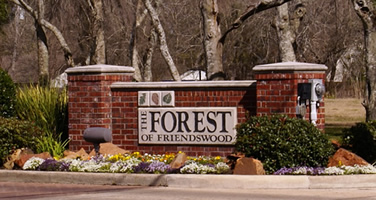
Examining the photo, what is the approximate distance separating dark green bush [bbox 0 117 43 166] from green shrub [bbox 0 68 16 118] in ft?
4.84

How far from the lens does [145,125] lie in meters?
15.9

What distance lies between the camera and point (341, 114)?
37.4m

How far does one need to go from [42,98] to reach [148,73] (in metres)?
15.8

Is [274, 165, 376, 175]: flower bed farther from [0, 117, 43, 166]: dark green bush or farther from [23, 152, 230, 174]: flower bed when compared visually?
[0, 117, 43, 166]: dark green bush

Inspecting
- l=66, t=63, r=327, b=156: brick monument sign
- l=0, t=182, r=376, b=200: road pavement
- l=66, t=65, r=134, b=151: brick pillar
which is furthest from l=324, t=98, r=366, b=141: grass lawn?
l=0, t=182, r=376, b=200: road pavement

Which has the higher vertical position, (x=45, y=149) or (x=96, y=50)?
(x=96, y=50)

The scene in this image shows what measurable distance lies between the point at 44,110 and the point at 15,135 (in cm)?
220

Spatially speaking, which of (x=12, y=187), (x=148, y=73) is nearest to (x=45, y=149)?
(x=12, y=187)

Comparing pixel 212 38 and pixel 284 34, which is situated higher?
pixel 284 34

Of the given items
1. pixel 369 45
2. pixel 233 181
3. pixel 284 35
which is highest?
pixel 284 35

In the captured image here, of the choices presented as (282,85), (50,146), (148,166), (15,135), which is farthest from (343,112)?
(148,166)

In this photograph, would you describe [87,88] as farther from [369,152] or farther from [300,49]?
[300,49]

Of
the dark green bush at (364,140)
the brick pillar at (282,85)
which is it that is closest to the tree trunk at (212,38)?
the brick pillar at (282,85)

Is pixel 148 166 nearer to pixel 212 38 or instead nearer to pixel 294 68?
pixel 294 68
